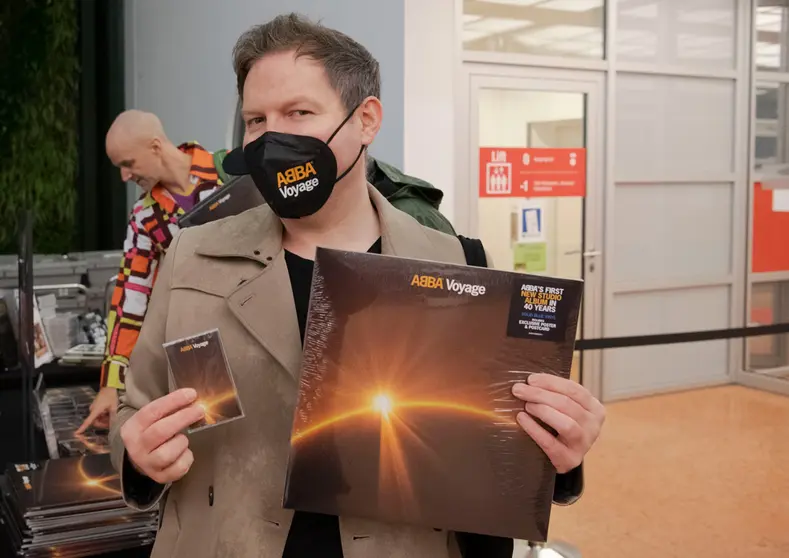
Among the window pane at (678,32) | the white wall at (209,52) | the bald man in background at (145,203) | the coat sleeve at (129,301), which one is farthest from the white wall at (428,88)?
the window pane at (678,32)

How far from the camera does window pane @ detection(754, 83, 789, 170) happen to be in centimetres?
657

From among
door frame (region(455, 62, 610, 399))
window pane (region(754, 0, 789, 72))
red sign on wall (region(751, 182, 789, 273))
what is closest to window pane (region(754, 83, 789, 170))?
window pane (region(754, 0, 789, 72))

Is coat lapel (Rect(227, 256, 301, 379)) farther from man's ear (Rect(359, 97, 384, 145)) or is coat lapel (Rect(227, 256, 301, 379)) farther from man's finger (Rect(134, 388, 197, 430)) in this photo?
man's ear (Rect(359, 97, 384, 145))

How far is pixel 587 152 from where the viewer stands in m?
5.91

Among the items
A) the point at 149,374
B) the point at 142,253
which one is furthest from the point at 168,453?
the point at 142,253

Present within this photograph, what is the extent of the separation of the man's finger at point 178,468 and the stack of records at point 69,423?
1.19 meters

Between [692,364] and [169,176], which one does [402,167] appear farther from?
[692,364]

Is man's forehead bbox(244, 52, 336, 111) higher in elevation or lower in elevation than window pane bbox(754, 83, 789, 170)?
lower

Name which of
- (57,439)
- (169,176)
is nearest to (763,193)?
(169,176)

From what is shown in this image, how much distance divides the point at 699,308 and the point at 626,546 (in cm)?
322

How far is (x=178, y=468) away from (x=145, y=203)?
6.21 ft

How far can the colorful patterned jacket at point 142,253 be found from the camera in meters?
2.44

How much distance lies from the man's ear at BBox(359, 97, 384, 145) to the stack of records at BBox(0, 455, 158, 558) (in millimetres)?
1042

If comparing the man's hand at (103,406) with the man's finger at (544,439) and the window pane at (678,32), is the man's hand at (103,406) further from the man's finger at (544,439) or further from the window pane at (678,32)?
the window pane at (678,32)
